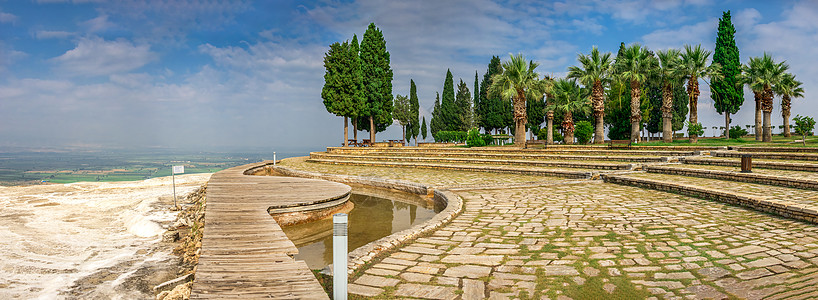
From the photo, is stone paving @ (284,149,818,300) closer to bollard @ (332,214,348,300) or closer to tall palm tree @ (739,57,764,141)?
bollard @ (332,214,348,300)

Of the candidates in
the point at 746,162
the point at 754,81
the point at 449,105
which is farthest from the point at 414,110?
the point at 746,162

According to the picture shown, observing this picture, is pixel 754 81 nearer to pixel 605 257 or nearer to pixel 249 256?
A: pixel 605 257

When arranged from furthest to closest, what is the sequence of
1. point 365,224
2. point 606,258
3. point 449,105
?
point 449,105
point 365,224
point 606,258

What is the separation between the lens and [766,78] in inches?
1024

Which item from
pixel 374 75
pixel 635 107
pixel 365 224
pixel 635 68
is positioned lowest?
pixel 365 224

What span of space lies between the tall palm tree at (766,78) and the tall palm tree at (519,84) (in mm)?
14276

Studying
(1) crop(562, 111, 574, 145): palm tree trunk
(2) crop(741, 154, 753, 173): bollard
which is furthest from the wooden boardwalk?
(1) crop(562, 111, 574, 145): palm tree trunk

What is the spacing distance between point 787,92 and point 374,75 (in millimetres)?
30607

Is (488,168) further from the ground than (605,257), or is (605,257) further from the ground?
(488,168)

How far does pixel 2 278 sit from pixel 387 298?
652 centimetres

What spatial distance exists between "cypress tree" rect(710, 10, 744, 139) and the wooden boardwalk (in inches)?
1641

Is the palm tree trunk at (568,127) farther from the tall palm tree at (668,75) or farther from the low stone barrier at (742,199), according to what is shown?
the low stone barrier at (742,199)

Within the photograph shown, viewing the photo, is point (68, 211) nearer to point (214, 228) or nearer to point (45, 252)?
point (45, 252)

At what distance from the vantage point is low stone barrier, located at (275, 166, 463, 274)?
14.3 ft
